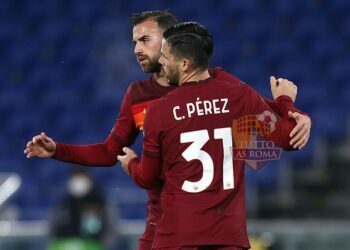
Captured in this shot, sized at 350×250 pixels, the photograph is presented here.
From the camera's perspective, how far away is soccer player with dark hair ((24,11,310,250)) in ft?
14.1

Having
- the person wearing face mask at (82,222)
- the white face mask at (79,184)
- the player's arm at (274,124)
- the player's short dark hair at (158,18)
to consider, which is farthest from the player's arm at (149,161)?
the white face mask at (79,184)

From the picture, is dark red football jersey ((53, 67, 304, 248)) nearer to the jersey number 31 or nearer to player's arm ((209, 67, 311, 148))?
player's arm ((209, 67, 311, 148))

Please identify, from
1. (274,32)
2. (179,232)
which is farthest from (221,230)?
(274,32)

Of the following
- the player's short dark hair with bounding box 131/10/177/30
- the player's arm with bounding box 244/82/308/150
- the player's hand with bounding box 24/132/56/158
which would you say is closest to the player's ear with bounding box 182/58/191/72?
the player's arm with bounding box 244/82/308/150

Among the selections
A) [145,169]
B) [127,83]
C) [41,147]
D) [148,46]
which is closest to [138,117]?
[148,46]

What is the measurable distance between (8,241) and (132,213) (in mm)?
1745

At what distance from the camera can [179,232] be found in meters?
3.77

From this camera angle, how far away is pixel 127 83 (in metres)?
11.5

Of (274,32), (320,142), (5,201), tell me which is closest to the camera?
(5,201)

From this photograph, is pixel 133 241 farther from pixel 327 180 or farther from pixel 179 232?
pixel 179 232

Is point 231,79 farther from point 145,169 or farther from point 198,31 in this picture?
point 145,169

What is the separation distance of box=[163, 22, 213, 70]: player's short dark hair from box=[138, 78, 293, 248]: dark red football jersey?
97 millimetres

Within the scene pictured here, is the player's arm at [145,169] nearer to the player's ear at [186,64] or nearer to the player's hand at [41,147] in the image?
the player's ear at [186,64]

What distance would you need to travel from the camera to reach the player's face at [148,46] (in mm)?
4305
